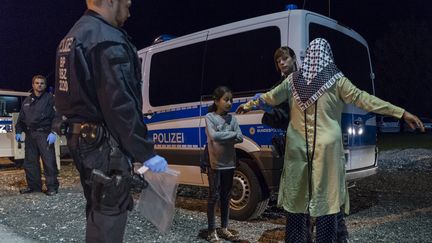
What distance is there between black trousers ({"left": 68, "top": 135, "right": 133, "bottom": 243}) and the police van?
3002mm

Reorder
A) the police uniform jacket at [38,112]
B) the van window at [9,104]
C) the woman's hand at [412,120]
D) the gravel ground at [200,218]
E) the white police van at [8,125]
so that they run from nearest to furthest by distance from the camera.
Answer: the woman's hand at [412,120]
the gravel ground at [200,218]
the police uniform jacket at [38,112]
the white police van at [8,125]
the van window at [9,104]

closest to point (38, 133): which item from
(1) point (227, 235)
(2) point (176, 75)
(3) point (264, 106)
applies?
(2) point (176, 75)

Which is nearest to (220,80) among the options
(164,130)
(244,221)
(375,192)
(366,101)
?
(164,130)

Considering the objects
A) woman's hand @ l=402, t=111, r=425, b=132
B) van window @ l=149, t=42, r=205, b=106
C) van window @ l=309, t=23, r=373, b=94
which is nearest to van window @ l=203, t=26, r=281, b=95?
van window @ l=149, t=42, r=205, b=106

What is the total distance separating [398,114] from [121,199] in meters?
1.89

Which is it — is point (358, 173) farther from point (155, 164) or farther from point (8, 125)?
point (8, 125)

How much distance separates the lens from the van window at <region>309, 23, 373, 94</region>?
5477 mm

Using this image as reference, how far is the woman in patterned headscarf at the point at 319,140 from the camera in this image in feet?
11.0

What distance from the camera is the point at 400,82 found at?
123 feet

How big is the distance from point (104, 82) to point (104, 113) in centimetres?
15

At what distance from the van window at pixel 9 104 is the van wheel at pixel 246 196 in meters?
8.68

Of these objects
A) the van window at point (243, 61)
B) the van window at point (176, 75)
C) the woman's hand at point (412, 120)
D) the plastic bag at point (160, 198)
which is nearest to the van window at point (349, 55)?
the van window at point (243, 61)

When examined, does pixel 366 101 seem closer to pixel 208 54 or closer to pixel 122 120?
pixel 122 120

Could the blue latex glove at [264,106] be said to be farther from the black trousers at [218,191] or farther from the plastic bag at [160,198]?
the plastic bag at [160,198]
